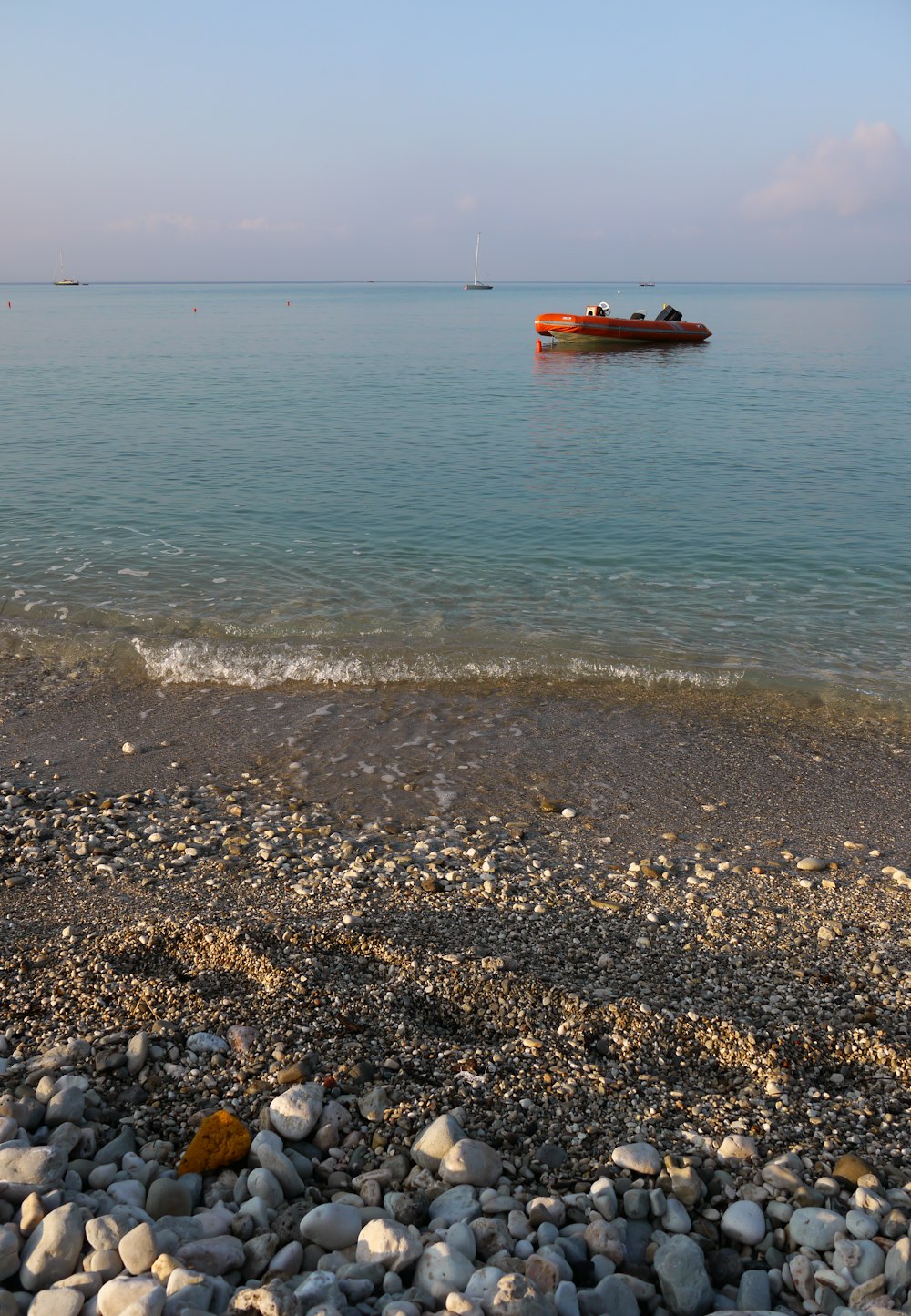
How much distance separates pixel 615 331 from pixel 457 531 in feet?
141

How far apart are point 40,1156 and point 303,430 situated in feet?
78.5

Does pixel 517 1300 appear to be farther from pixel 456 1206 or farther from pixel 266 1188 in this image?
pixel 266 1188

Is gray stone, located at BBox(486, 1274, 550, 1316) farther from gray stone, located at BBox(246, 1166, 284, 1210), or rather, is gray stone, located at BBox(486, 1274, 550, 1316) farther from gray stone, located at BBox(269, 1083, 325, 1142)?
gray stone, located at BBox(269, 1083, 325, 1142)

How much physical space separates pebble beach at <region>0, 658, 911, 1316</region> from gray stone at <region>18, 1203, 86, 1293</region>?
0.4 inches

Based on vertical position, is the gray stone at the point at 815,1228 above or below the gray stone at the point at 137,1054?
above

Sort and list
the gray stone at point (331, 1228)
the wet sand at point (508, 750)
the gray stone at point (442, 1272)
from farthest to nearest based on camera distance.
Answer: the wet sand at point (508, 750) < the gray stone at point (331, 1228) < the gray stone at point (442, 1272)

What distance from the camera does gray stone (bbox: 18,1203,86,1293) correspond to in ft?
9.55

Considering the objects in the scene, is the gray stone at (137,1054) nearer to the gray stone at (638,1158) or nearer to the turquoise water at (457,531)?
the gray stone at (638,1158)

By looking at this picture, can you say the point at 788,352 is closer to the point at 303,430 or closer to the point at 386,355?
the point at 386,355

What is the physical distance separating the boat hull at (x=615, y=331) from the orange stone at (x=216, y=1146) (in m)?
52.5

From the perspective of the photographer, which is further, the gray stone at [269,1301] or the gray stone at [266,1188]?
the gray stone at [266,1188]

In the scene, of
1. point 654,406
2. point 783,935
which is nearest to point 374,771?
point 783,935

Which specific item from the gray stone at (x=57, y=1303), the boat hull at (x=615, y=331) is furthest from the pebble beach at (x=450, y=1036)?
the boat hull at (x=615, y=331)

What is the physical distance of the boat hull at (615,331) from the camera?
171ft
